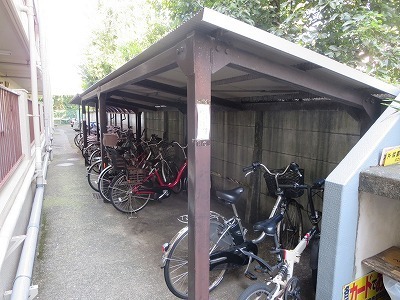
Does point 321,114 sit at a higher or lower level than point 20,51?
lower

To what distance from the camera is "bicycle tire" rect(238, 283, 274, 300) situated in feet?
7.30

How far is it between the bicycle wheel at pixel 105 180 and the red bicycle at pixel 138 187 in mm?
476

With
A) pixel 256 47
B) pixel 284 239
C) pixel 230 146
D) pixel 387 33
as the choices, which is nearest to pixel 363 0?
pixel 387 33

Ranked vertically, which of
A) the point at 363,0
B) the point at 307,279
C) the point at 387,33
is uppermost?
the point at 363,0

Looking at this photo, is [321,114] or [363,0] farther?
[363,0]

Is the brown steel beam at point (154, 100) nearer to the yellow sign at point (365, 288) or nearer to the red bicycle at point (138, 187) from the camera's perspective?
the red bicycle at point (138, 187)

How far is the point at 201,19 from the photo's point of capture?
5.23ft

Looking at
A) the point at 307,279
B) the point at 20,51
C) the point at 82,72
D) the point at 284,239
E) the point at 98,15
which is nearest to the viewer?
the point at 307,279

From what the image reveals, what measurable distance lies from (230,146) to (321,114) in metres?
2.08

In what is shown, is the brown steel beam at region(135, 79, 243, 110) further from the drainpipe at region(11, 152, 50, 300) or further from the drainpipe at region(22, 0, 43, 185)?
the drainpipe at region(11, 152, 50, 300)

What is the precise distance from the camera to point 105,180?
564 centimetres

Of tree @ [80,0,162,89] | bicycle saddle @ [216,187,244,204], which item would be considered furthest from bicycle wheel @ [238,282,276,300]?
tree @ [80,0,162,89]

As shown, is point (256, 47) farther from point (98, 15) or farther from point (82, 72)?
point (82, 72)

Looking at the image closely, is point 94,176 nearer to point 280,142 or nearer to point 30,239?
point 30,239
